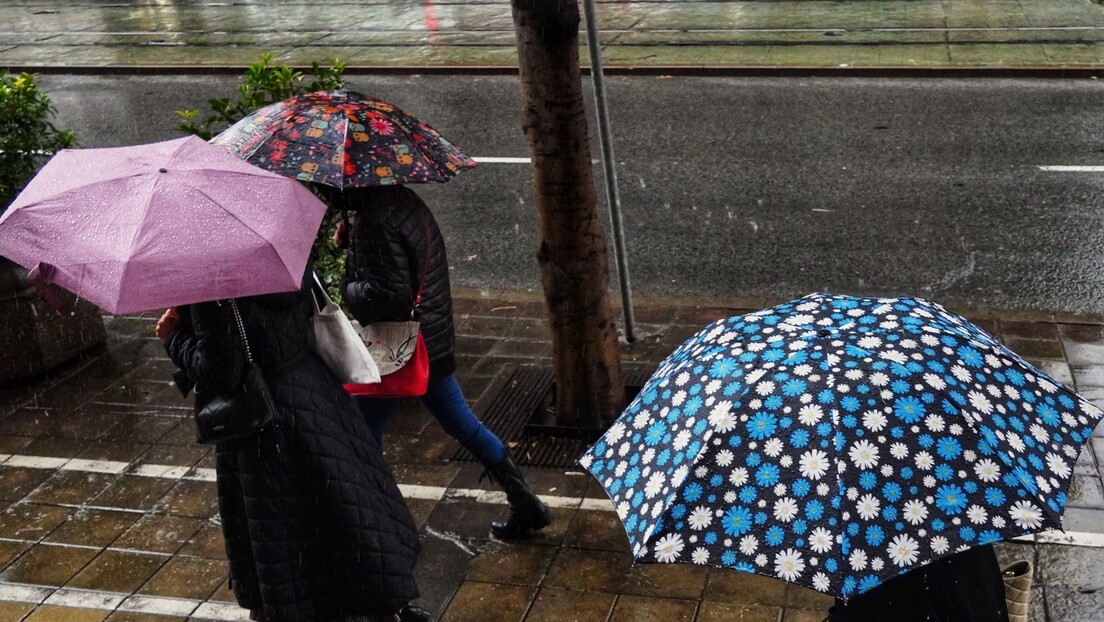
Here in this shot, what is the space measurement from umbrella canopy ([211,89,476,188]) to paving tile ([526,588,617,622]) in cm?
181

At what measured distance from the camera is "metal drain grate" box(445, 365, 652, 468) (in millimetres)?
6273

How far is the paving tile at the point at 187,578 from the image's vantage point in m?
5.27

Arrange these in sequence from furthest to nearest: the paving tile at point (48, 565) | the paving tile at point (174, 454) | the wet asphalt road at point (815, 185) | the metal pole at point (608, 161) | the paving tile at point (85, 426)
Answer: the wet asphalt road at point (815, 185) < the paving tile at point (85, 426) < the metal pole at point (608, 161) < the paving tile at point (174, 454) < the paving tile at point (48, 565)

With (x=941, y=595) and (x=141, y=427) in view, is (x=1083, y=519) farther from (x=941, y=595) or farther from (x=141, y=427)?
(x=141, y=427)

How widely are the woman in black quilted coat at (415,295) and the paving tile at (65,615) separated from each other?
1.43 metres

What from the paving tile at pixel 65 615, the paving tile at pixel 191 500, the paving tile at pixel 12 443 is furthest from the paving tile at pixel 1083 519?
the paving tile at pixel 12 443

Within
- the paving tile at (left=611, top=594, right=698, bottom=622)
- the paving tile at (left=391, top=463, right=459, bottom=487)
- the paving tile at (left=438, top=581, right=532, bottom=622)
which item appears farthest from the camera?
the paving tile at (left=391, top=463, right=459, bottom=487)

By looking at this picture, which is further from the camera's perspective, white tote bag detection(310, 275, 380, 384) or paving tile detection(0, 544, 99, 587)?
paving tile detection(0, 544, 99, 587)

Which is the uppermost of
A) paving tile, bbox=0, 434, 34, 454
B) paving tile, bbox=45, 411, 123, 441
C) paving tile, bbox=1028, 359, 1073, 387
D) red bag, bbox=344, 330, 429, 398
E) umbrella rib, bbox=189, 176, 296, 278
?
umbrella rib, bbox=189, 176, 296, 278

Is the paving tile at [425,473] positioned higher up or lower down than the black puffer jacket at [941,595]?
lower down

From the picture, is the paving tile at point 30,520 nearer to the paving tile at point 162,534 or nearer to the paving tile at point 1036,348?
the paving tile at point 162,534

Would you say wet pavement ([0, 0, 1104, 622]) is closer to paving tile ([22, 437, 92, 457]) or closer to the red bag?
paving tile ([22, 437, 92, 457])

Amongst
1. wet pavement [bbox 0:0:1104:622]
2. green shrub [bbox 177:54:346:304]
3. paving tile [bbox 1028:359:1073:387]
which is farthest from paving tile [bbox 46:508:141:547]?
paving tile [bbox 1028:359:1073:387]

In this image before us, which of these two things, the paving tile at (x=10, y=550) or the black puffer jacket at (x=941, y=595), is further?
the paving tile at (x=10, y=550)
